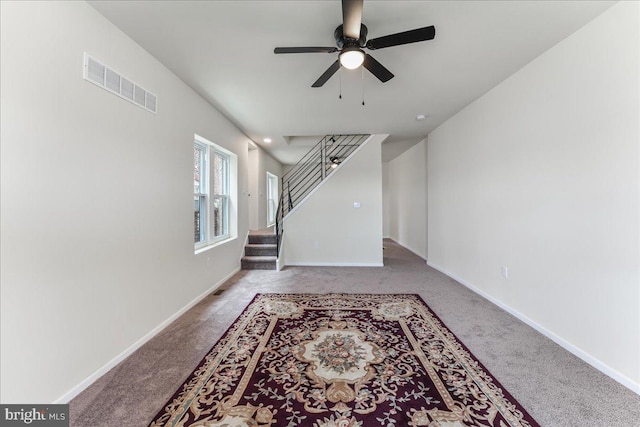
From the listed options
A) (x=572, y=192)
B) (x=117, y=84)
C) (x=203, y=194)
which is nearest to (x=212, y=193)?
(x=203, y=194)

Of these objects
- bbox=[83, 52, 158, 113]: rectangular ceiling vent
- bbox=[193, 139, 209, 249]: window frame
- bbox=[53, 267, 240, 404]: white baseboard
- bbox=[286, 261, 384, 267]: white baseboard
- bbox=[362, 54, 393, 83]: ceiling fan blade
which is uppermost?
bbox=[362, 54, 393, 83]: ceiling fan blade

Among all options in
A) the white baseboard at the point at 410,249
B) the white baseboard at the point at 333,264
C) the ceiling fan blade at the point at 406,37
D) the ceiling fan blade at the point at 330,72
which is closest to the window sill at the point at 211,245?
the white baseboard at the point at 333,264

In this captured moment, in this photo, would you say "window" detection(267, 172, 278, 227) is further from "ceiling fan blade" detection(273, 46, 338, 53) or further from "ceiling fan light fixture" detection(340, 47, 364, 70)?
"ceiling fan light fixture" detection(340, 47, 364, 70)

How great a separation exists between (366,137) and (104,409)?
5367 mm

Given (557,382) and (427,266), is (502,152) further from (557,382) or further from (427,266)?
(427,266)

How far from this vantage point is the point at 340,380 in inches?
74.4

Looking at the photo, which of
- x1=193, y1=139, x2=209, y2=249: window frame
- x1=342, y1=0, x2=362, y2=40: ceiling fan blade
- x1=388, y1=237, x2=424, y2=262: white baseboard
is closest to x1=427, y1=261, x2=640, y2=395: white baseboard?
x1=388, y1=237, x2=424, y2=262: white baseboard

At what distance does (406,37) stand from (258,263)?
4.41 meters

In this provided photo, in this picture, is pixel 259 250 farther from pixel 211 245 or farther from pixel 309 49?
pixel 309 49

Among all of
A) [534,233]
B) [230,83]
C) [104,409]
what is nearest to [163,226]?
[104,409]

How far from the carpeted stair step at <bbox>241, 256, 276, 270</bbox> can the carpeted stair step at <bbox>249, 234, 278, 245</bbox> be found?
1.93 ft

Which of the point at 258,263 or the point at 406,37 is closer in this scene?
the point at 406,37

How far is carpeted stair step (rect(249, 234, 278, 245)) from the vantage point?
5629mm

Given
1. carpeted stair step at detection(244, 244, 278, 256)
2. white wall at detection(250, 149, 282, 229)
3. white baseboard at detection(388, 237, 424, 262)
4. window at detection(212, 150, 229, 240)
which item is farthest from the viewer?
white wall at detection(250, 149, 282, 229)
